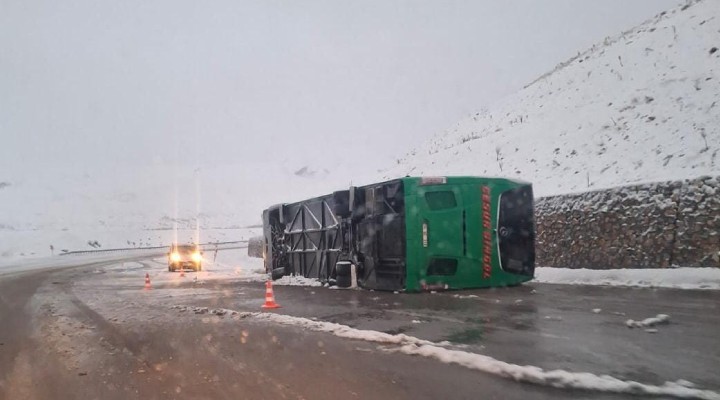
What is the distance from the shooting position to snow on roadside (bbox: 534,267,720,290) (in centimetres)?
1123

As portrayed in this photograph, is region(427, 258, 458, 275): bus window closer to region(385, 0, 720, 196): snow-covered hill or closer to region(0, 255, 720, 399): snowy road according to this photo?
region(0, 255, 720, 399): snowy road

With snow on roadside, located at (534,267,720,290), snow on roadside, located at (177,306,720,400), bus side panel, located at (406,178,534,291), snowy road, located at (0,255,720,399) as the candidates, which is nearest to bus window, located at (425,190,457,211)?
bus side panel, located at (406,178,534,291)

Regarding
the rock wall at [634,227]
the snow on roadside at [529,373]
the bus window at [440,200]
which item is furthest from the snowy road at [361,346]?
the rock wall at [634,227]

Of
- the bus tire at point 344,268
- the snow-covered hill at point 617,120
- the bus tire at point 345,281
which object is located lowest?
the bus tire at point 345,281

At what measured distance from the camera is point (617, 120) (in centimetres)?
2131

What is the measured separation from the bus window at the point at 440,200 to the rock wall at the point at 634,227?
15.1 ft

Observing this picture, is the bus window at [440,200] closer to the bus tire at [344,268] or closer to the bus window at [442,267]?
the bus window at [442,267]

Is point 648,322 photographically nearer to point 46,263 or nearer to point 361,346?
point 361,346

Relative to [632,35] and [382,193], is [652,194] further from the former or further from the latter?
[632,35]

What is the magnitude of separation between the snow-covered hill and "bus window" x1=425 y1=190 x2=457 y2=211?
5716 millimetres

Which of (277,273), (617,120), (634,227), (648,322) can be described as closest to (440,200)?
(634,227)

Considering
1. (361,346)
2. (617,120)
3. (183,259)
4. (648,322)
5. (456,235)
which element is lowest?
(361,346)

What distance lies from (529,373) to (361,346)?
2.34 m

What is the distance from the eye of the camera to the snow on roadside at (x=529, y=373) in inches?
179
